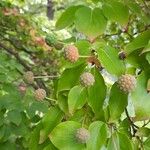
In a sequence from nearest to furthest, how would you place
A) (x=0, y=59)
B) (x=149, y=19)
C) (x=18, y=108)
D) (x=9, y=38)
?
(x=149, y=19), (x=18, y=108), (x=0, y=59), (x=9, y=38)

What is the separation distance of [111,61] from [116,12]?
0.19 meters

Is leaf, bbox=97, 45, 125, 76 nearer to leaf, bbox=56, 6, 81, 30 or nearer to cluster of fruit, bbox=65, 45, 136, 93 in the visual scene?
cluster of fruit, bbox=65, 45, 136, 93

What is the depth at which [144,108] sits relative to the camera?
0.93 meters

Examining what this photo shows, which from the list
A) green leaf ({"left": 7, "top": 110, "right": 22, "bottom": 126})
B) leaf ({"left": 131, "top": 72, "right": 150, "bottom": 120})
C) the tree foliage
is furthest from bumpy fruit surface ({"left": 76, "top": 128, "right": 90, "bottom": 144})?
green leaf ({"left": 7, "top": 110, "right": 22, "bottom": 126})

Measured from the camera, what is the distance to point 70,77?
1.04m

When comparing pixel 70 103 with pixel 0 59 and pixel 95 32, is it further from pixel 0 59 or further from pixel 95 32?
pixel 0 59

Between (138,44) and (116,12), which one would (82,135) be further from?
(116,12)

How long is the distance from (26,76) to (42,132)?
0.47 feet

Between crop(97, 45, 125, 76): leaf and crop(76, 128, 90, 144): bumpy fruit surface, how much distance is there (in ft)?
0.46

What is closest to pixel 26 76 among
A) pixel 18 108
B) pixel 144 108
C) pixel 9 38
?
pixel 144 108

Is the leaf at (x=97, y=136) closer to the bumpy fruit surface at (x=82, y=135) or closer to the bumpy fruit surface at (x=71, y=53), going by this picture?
the bumpy fruit surface at (x=82, y=135)

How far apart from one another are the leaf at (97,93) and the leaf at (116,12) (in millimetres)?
172

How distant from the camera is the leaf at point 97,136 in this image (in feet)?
3.25

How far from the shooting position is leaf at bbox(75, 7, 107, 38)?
1096 millimetres
